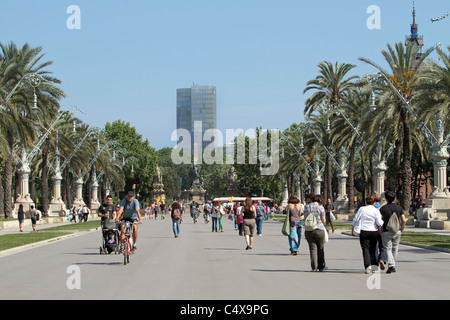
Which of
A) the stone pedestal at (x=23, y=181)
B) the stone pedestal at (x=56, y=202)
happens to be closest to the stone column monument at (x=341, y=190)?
the stone pedestal at (x=56, y=202)

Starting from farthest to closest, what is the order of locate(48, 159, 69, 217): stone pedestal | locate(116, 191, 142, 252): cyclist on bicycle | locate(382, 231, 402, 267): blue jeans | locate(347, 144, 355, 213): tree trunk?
1. locate(48, 159, 69, 217): stone pedestal
2. locate(347, 144, 355, 213): tree trunk
3. locate(116, 191, 142, 252): cyclist on bicycle
4. locate(382, 231, 402, 267): blue jeans

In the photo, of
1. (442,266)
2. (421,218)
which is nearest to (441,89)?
(421,218)

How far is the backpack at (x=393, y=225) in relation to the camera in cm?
1498

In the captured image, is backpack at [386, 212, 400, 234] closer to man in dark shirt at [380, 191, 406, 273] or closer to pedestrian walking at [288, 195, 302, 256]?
man in dark shirt at [380, 191, 406, 273]

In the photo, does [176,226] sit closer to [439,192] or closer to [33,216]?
[33,216]

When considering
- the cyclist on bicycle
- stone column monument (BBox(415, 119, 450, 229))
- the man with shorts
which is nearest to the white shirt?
the cyclist on bicycle

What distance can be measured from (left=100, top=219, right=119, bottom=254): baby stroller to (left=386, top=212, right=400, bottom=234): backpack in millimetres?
8950

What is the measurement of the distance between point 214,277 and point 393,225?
3867 millimetres

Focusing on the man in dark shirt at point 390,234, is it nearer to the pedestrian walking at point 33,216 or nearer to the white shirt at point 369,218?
the white shirt at point 369,218

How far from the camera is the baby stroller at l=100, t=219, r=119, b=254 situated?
2106cm

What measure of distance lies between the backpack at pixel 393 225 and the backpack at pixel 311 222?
1.59m

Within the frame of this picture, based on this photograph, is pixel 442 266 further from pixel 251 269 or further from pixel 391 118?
pixel 391 118

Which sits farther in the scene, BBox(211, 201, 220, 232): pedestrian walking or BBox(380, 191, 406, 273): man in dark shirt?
BBox(211, 201, 220, 232): pedestrian walking
